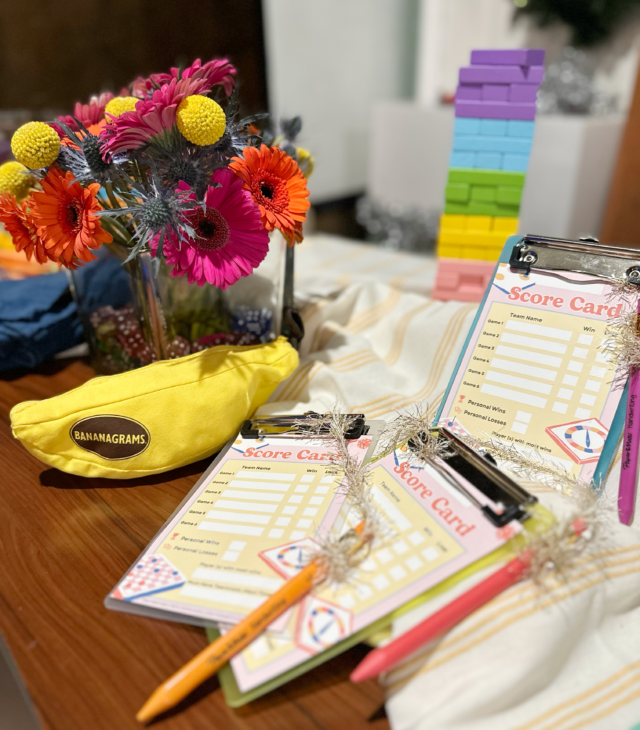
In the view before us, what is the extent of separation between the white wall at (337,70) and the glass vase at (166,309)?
163 centimetres

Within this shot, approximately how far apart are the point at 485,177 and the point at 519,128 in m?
0.08

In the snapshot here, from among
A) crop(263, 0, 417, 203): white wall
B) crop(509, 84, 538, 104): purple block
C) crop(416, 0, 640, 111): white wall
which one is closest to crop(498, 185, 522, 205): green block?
crop(509, 84, 538, 104): purple block

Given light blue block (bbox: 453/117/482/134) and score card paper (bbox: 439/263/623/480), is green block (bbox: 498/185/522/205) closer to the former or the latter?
light blue block (bbox: 453/117/482/134)

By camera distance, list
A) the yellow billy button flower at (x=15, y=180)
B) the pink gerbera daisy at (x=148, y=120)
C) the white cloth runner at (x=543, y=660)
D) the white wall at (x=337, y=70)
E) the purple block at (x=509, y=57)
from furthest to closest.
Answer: the white wall at (x=337, y=70) → the purple block at (x=509, y=57) → the yellow billy button flower at (x=15, y=180) → the pink gerbera daisy at (x=148, y=120) → the white cloth runner at (x=543, y=660)

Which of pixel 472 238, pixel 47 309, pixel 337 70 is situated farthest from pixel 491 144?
pixel 337 70

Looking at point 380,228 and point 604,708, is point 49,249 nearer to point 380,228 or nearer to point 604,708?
point 604,708

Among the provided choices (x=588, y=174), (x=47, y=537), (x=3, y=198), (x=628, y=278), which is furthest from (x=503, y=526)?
(x=588, y=174)

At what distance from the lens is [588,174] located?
209cm

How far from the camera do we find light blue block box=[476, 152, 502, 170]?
80cm

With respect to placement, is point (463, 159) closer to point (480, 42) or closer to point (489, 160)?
point (489, 160)

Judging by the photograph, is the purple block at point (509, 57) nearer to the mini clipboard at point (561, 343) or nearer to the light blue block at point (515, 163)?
the light blue block at point (515, 163)

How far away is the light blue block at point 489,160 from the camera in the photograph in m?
0.80

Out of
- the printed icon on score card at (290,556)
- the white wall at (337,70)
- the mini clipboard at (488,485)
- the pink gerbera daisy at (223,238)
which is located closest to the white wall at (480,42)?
the white wall at (337,70)

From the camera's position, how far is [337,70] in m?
2.56
